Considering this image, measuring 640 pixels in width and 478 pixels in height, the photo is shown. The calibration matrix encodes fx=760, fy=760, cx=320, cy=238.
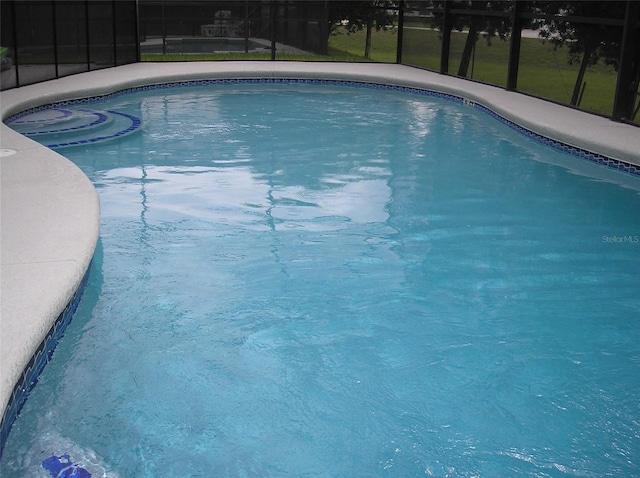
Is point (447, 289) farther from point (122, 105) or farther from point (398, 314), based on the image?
point (122, 105)

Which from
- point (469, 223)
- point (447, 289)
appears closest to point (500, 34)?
point (469, 223)

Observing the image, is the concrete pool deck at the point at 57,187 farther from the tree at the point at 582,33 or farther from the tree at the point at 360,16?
the tree at the point at 360,16

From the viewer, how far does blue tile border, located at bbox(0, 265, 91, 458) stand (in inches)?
112

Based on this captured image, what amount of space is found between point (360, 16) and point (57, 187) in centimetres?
1156

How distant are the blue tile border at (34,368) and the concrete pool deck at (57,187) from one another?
101 mm

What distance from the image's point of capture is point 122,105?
409 inches

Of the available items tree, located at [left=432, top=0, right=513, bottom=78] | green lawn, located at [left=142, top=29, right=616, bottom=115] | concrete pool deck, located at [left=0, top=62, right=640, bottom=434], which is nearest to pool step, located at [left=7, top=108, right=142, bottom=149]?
concrete pool deck, located at [left=0, top=62, right=640, bottom=434]

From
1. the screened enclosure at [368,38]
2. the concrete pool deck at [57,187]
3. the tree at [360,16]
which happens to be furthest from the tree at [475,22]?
the tree at [360,16]

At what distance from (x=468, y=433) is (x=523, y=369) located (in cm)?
66

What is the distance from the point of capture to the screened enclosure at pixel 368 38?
9.05m

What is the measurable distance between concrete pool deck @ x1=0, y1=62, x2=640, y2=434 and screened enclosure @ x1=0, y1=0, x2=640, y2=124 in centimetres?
35

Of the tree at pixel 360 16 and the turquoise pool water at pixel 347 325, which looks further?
the tree at pixel 360 16

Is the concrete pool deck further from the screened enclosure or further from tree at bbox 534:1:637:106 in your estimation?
tree at bbox 534:1:637:106

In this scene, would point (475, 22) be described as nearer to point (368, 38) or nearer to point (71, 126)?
point (368, 38)
